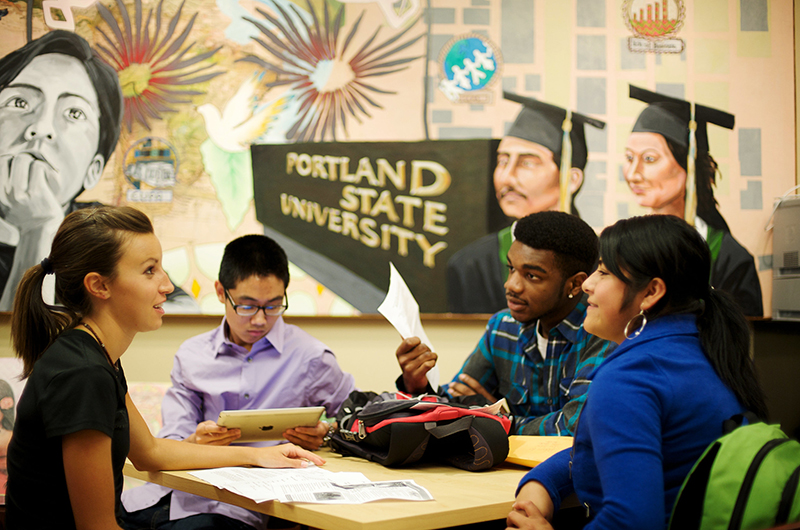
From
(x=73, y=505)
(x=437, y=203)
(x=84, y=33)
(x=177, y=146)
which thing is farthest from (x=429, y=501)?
(x=84, y=33)

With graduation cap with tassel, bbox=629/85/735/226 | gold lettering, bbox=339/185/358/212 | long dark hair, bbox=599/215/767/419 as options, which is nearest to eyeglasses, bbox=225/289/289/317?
gold lettering, bbox=339/185/358/212

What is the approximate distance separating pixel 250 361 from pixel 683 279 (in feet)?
4.61

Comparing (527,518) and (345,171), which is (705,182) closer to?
(345,171)

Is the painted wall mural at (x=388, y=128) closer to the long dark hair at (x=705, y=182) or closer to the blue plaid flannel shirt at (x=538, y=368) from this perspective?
the long dark hair at (x=705, y=182)

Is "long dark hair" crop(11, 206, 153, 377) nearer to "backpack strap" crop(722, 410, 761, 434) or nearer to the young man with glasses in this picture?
the young man with glasses

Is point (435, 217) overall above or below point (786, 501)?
above

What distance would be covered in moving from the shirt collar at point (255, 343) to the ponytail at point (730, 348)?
1350mm

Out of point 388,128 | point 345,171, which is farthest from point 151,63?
point 388,128

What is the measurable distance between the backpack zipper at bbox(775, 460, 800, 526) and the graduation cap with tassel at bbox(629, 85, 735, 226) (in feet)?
7.46

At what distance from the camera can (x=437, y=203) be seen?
294 centimetres

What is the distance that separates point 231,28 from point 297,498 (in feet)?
8.30

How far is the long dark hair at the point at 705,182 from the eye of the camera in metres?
2.91

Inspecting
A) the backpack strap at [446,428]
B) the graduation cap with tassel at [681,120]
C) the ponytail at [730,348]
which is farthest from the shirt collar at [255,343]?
the graduation cap with tassel at [681,120]

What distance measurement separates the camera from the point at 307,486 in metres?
1.25
